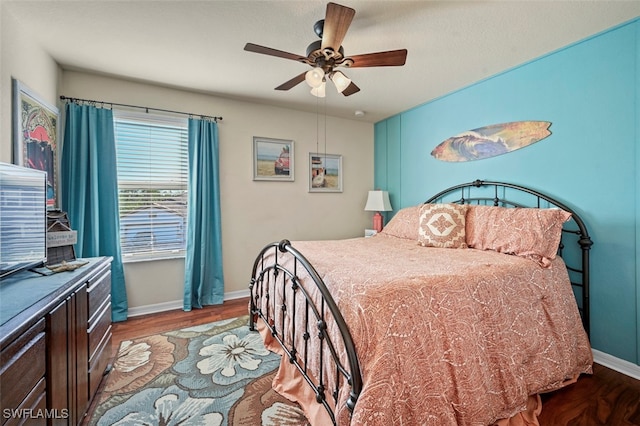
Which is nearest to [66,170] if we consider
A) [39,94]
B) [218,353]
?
[39,94]

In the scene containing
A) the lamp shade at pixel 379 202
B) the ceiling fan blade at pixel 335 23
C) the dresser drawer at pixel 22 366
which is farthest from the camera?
the lamp shade at pixel 379 202

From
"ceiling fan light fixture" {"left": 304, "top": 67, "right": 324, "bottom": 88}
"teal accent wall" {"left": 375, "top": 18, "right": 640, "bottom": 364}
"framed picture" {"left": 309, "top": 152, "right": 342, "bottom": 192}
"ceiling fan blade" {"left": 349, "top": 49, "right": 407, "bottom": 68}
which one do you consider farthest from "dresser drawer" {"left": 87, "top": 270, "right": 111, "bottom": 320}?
"teal accent wall" {"left": 375, "top": 18, "right": 640, "bottom": 364}

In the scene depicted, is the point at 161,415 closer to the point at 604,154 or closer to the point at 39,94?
the point at 39,94

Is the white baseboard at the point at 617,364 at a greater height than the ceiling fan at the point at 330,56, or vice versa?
the ceiling fan at the point at 330,56

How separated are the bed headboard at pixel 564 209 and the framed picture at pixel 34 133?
13.1 ft

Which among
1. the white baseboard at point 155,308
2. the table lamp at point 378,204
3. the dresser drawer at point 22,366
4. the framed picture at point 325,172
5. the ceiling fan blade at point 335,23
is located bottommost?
the white baseboard at point 155,308

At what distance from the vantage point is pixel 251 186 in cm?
370

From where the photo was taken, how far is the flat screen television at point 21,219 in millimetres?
1333

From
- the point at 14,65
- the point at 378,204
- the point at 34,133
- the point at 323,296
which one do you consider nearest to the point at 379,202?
the point at 378,204

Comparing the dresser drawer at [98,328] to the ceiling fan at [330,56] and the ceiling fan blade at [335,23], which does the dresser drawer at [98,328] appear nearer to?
the ceiling fan at [330,56]

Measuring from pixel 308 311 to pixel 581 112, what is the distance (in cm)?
272

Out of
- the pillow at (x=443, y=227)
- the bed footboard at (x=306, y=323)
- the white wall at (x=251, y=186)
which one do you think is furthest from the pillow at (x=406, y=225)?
the bed footboard at (x=306, y=323)

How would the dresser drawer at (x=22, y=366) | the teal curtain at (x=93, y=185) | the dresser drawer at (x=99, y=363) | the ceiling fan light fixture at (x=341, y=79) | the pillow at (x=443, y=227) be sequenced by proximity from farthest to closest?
the teal curtain at (x=93, y=185)
the pillow at (x=443, y=227)
the ceiling fan light fixture at (x=341, y=79)
the dresser drawer at (x=99, y=363)
the dresser drawer at (x=22, y=366)

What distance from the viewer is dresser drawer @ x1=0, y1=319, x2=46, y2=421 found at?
835mm
